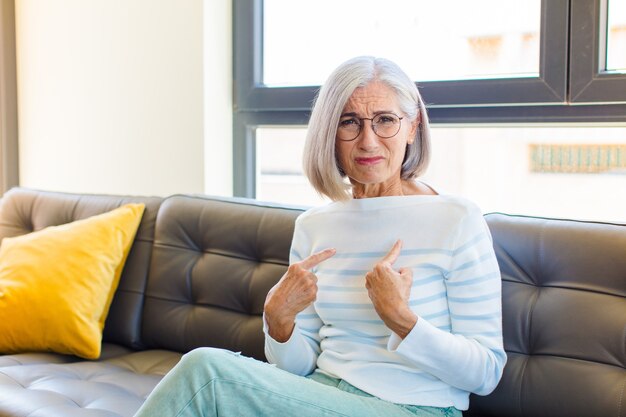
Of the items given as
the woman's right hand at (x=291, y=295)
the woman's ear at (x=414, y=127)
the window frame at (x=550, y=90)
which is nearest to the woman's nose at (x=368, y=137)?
the woman's ear at (x=414, y=127)

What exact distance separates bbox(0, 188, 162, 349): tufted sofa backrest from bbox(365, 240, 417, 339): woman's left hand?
1023mm

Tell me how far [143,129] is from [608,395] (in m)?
1.92

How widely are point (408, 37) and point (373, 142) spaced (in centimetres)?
90

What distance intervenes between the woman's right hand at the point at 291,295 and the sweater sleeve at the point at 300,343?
23mm

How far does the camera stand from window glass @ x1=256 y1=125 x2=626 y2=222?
214 cm

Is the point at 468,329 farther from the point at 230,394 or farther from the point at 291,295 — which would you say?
the point at 230,394

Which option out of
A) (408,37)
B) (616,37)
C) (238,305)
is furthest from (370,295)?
(408,37)

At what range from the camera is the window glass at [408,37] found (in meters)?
2.25

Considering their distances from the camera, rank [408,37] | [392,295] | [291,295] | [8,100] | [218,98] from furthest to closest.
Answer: [8,100], [218,98], [408,37], [291,295], [392,295]

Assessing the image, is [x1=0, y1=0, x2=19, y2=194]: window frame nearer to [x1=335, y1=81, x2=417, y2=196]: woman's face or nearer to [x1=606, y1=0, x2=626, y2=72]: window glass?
[x1=335, y1=81, x2=417, y2=196]: woman's face

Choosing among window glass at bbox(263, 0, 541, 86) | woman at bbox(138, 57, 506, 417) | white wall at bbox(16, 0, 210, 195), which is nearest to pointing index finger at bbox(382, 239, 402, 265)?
woman at bbox(138, 57, 506, 417)

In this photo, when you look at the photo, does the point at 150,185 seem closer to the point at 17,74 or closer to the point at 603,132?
the point at 17,74

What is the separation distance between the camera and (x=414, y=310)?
63.5 inches

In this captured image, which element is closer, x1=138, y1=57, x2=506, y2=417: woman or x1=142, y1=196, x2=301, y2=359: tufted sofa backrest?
x1=138, y1=57, x2=506, y2=417: woman
